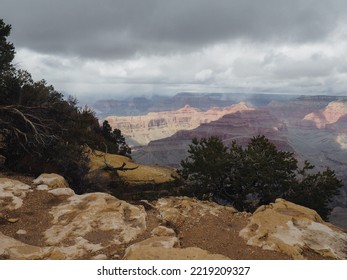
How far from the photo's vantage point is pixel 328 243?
42.4ft

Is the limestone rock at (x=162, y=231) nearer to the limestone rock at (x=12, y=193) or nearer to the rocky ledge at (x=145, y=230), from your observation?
the rocky ledge at (x=145, y=230)

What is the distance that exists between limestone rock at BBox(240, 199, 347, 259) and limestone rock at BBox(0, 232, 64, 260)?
22.9 ft

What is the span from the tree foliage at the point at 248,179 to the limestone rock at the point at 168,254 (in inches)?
596

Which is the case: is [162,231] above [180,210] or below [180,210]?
above

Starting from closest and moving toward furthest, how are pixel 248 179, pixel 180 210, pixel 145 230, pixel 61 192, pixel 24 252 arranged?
1. pixel 24 252
2. pixel 145 230
3. pixel 180 210
4. pixel 61 192
5. pixel 248 179

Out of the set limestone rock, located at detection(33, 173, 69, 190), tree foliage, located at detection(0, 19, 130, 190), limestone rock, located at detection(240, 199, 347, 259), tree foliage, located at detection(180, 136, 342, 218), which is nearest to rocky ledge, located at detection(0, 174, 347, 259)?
limestone rock, located at detection(240, 199, 347, 259)

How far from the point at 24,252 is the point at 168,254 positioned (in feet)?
15.0

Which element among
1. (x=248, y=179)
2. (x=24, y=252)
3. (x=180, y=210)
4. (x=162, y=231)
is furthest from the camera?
(x=248, y=179)

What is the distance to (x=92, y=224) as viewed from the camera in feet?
44.7

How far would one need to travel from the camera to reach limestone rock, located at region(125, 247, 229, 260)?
10336 millimetres

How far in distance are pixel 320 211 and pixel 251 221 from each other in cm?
1566

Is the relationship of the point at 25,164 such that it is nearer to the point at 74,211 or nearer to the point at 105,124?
the point at 74,211

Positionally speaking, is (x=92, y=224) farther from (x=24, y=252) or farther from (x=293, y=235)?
(x=293, y=235)

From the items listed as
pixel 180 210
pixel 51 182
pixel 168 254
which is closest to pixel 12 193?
pixel 51 182
